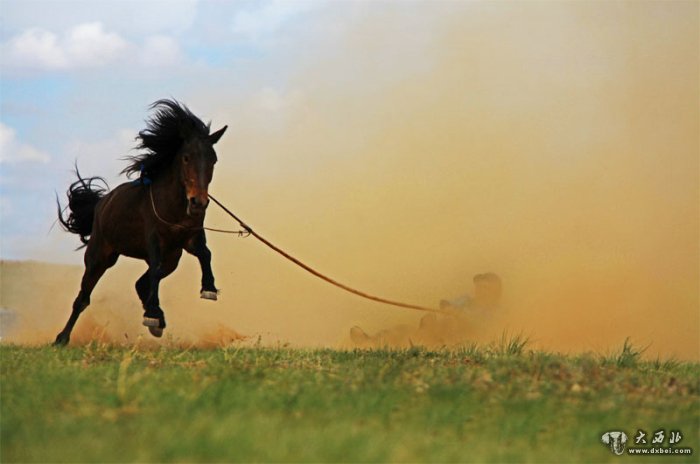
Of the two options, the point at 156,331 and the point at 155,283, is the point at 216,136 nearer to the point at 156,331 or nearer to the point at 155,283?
the point at 155,283

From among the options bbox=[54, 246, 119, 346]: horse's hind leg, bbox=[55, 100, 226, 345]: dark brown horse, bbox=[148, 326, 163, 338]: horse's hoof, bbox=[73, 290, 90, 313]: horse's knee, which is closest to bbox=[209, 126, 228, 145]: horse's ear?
bbox=[55, 100, 226, 345]: dark brown horse

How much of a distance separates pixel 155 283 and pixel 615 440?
7.27m

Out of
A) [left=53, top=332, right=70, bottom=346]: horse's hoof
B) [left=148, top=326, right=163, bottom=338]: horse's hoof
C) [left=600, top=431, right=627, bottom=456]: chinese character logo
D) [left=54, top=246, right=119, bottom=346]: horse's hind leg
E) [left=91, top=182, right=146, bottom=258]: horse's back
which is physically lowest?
[left=600, top=431, right=627, bottom=456]: chinese character logo

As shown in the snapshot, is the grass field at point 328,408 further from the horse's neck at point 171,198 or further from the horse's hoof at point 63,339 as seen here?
the horse's hoof at point 63,339

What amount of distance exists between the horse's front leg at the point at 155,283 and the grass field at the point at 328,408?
5.57 feet

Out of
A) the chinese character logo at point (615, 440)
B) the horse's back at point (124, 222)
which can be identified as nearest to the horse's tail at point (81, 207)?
the horse's back at point (124, 222)

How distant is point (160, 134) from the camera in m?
14.3

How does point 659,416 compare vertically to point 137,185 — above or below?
below

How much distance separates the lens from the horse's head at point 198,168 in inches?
523

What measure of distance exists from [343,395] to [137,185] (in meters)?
6.67

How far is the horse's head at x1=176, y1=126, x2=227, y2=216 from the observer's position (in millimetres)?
13273

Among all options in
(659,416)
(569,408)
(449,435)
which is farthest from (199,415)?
(659,416)

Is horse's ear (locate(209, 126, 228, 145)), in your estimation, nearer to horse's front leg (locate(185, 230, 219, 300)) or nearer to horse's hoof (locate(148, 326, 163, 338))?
horse's front leg (locate(185, 230, 219, 300))

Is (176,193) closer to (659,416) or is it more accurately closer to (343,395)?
(343,395)
